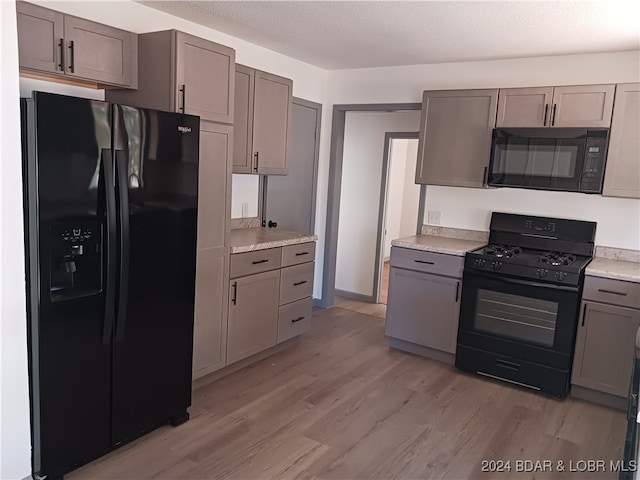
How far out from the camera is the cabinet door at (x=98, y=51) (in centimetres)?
259

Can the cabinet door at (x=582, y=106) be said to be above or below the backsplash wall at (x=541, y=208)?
above

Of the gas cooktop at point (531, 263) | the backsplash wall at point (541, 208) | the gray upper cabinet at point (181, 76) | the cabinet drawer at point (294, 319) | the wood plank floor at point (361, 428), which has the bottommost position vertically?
the wood plank floor at point (361, 428)

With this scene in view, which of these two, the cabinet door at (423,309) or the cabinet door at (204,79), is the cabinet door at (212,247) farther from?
the cabinet door at (423,309)

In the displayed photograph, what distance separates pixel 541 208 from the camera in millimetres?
3932

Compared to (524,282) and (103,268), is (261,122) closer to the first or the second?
(103,268)

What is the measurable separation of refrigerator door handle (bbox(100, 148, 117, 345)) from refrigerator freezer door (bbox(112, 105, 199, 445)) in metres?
0.04

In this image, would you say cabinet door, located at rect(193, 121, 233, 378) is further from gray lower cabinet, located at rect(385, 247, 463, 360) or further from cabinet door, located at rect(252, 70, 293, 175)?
gray lower cabinet, located at rect(385, 247, 463, 360)

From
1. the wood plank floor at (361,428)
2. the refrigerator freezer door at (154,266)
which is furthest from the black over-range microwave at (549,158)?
the refrigerator freezer door at (154,266)

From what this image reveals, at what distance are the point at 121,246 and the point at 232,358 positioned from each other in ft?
4.52

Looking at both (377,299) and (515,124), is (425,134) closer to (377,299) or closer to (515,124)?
(515,124)

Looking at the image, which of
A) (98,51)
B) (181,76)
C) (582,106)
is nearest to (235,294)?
(181,76)

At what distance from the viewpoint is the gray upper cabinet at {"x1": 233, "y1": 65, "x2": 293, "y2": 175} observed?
11.6 feet

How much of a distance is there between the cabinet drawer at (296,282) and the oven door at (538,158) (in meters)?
1.58

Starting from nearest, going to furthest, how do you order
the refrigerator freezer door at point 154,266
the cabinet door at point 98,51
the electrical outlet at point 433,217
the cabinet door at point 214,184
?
the refrigerator freezer door at point 154,266
the cabinet door at point 98,51
the cabinet door at point 214,184
the electrical outlet at point 433,217
